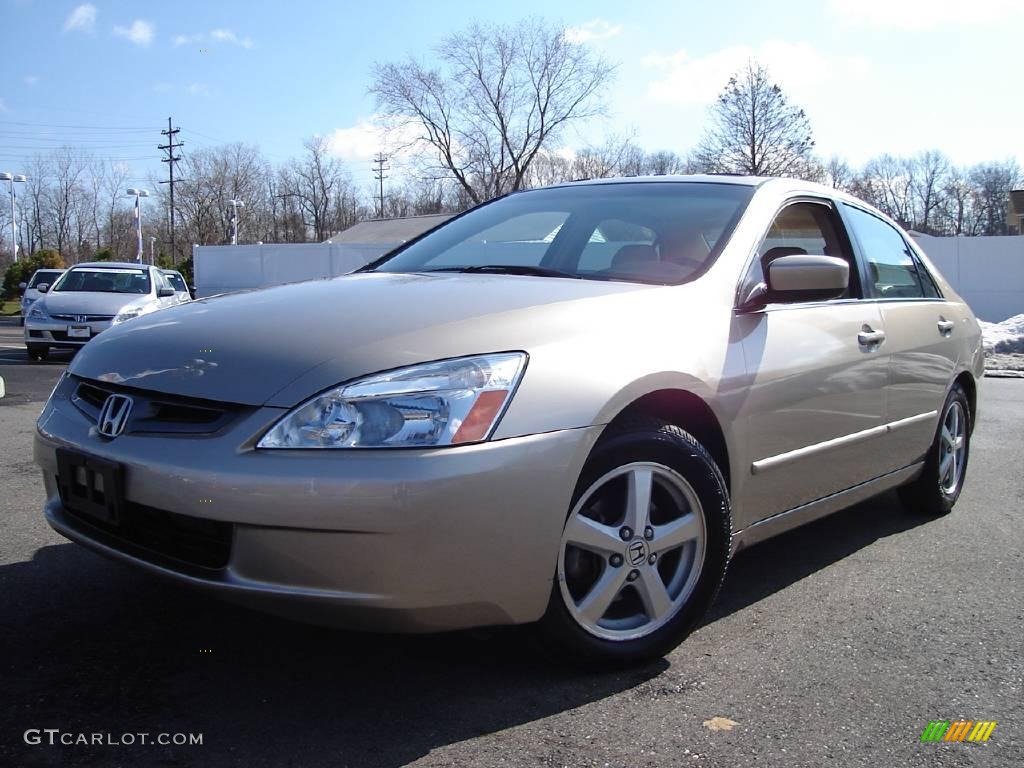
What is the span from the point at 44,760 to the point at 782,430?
2.37 metres

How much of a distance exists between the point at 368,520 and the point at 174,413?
663 millimetres

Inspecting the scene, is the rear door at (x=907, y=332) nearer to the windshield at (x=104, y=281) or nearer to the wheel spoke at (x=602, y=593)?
the wheel spoke at (x=602, y=593)

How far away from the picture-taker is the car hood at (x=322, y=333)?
2443mm

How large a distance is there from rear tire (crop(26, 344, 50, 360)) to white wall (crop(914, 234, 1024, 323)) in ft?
65.7

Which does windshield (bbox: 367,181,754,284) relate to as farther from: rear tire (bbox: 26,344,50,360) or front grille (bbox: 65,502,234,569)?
rear tire (bbox: 26,344,50,360)

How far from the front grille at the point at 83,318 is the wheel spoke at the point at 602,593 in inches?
499

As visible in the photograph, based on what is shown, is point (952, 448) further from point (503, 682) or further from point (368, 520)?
point (368, 520)

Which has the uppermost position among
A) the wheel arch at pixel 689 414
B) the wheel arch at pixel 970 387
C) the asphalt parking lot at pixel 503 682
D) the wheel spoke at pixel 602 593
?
the wheel arch at pixel 689 414

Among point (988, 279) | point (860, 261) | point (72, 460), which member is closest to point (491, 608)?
point (72, 460)

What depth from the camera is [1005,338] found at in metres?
15.5

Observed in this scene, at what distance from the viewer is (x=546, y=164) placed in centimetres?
5594

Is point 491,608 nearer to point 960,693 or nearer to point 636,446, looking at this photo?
point 636,446

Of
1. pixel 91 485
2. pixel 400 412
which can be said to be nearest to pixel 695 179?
pixel 400 412

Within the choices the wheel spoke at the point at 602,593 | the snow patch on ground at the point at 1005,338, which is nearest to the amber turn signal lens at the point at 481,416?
the wheel spoke at the point at 602,593
